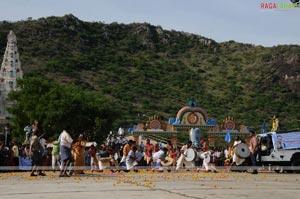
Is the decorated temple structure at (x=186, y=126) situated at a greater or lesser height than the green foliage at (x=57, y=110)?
lesser

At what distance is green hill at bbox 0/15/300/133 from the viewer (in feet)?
325

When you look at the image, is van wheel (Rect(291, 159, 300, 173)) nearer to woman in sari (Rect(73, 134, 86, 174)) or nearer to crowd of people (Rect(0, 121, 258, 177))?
crowd of people (Rect(0, 121, 258, 177))

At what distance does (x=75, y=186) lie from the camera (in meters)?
16.0

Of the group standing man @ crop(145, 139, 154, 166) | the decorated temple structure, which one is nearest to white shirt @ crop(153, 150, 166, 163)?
standing man @ crop(145, 139, 154, 166)

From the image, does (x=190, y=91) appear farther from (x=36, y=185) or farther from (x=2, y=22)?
(x=36, y=185)

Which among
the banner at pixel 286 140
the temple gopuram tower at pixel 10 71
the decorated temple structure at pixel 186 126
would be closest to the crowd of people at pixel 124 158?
the banner at pixel 286 140

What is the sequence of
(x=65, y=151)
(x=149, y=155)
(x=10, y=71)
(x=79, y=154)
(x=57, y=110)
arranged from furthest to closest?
(x=10, y=71)
(x=57, y=110)
(x=149, y=155)
(x=79, y=154)
(x=65, y=151)

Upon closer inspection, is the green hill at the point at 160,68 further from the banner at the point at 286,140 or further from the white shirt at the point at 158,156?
the banner at the point at 286,140

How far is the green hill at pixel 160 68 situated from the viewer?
9894 centimetres

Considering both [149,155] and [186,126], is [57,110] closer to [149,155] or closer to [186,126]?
[186,126]

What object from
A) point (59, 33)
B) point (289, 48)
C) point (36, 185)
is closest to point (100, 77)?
point (59, 33)

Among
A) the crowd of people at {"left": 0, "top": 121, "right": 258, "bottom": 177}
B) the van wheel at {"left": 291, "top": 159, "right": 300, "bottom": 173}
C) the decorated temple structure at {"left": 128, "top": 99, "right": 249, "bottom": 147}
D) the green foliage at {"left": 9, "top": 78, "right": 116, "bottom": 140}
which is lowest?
the van wheel at {"left": 291, "top": 159, "right": 300, "bottom": 173}

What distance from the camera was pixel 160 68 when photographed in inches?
4934

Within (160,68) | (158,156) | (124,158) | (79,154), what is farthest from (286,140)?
(160,68)
